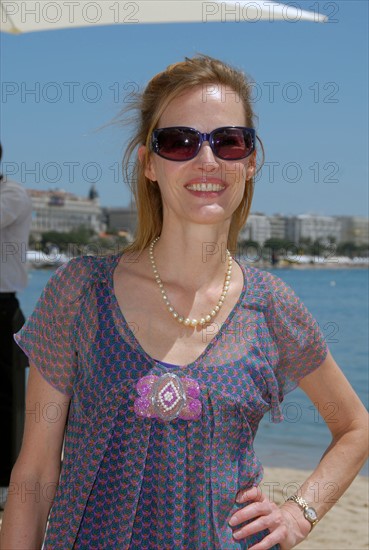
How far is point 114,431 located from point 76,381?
0.14 meters

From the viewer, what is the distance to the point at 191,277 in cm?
191

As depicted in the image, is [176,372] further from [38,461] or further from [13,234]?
[13,234]

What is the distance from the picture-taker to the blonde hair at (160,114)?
6.18 feet

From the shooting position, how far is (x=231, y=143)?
6.06ft

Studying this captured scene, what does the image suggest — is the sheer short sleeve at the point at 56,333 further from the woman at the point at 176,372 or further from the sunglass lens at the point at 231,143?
the sunglass lens at the point at 231,143

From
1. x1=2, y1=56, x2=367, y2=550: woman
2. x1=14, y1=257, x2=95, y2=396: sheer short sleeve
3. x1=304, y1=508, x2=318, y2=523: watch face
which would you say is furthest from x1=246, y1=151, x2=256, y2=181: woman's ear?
x1=304, y1=508, x2=318, y2=523: watch face

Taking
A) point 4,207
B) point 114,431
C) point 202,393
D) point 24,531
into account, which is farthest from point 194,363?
point 4,207

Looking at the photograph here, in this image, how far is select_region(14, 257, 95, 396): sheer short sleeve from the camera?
1733 mm

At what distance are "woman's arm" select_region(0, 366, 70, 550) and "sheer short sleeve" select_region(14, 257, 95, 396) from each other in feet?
0.09

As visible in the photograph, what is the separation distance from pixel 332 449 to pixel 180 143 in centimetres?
82

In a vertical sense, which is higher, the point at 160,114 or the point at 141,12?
the point at 141,12

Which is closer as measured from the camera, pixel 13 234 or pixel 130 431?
pixel 130 431

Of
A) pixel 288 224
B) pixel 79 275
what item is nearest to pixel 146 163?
pixel 79 275

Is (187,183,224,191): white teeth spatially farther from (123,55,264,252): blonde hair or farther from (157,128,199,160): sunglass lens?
(123,55,264,252): blonde hair
